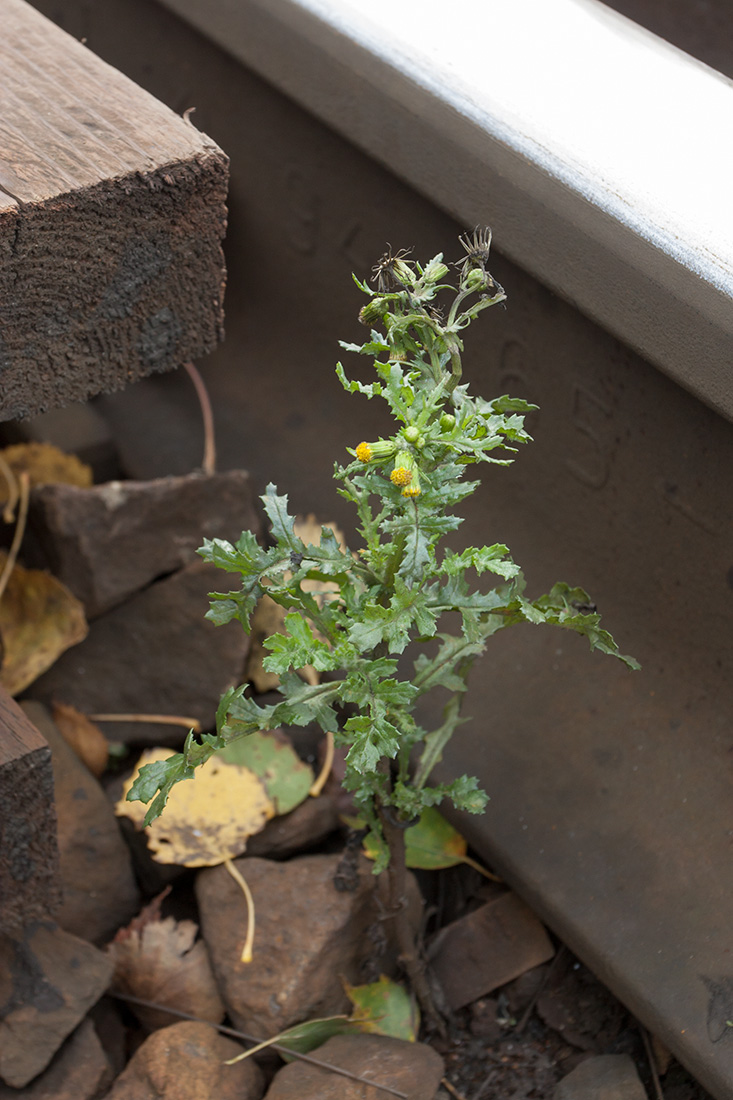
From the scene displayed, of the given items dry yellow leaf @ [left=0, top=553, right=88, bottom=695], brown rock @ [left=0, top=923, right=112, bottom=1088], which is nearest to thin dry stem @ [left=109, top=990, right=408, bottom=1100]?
brown rock @ [left=0, top=923, right=112, bottom=1088]

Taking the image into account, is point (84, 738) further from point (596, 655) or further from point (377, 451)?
point (377, 451)

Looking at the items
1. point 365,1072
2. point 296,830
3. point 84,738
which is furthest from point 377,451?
point 84,738

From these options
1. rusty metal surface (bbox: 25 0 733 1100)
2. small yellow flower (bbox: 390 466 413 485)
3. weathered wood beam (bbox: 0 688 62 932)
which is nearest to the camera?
small yellow flower (bbox: 390 466 413 485)

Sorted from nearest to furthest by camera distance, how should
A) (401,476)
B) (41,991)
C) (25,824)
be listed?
1. (401,476)
2. (25,824)
3. (41,991)

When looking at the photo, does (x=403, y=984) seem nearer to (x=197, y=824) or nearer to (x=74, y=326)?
(x=197, y=824)

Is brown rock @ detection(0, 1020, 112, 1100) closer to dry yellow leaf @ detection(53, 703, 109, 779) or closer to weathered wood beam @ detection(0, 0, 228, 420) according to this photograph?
dry yellow leaf @ detection(53, 703, 109, 779)

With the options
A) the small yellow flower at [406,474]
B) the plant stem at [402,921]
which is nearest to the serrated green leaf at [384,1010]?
the plant stem at [402,921]

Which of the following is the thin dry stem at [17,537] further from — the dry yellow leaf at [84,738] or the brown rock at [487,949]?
the brown rock at [487,949]
